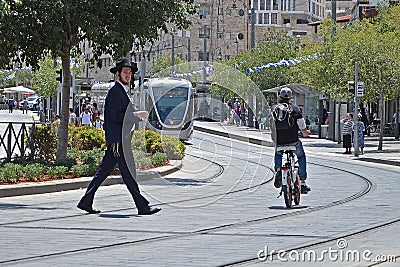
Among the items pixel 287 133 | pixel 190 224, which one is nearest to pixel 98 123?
pixel 287 133

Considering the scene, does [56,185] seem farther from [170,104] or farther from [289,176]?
[170,104]

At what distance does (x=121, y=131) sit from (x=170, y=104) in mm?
10737

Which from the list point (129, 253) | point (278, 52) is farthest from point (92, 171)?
point (278, 52)

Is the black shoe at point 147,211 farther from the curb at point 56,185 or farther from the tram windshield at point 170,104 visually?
the tram windshield at point 170,104

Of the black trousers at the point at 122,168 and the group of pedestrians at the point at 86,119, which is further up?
the black trousers at the point at 122,168

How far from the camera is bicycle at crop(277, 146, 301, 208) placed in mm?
14742

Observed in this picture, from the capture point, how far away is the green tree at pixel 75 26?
19688 millimetres

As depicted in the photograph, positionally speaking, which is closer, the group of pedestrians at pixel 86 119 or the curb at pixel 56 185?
the curb at pixel 56 185

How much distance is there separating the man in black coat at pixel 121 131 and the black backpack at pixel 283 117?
8.71 feet

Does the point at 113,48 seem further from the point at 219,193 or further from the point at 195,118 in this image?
the point at 219,193

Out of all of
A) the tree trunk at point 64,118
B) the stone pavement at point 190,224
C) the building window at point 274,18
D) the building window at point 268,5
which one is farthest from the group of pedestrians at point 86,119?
the building window at point 274,18

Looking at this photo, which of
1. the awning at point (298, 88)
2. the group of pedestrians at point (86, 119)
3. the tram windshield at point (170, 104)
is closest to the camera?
the tram windshield at point (170, 104)

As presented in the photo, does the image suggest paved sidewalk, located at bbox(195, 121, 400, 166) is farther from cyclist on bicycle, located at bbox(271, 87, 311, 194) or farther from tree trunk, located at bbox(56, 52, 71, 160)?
cyclist on bicycle, located at bbox(271, 87, 311, 194)

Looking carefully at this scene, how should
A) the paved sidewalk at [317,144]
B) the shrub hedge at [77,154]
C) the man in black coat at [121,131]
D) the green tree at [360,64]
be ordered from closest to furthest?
the man in black coat at [121,131]
the shrub hedge at [77,154]
the paved sidewalk at [317,144]
the green tree at [360,64]
